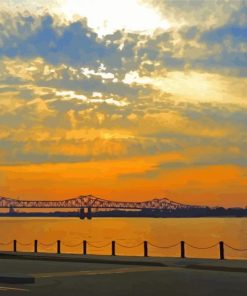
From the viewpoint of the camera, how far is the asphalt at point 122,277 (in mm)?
18016

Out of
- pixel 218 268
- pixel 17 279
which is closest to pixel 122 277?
pixel 17 279

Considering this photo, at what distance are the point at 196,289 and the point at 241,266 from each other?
31.0ft

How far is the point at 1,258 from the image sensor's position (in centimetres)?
3328

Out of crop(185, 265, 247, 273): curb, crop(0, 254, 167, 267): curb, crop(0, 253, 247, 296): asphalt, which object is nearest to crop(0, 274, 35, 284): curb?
crop(0, 253, 247, 296): asphalt

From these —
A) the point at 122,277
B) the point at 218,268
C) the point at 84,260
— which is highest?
the point at 84,260

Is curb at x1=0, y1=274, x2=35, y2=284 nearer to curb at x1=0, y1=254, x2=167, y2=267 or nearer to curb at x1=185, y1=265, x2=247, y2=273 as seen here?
curb at x1=185, y1=265, x2=247, y2=273

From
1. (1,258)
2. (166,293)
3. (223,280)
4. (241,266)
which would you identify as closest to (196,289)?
(166,293)

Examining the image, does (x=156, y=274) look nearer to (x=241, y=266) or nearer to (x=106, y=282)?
(x=106, y=282)

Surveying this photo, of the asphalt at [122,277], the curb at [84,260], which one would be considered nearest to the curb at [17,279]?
the asphalt at [122,277]

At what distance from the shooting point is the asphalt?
1802 cm

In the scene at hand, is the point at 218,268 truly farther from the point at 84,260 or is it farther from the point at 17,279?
the point at 17,279

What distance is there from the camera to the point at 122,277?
22266mm

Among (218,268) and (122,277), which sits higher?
(218,268)

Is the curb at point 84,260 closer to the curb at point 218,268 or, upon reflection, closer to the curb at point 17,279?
the curb at point 218,268
